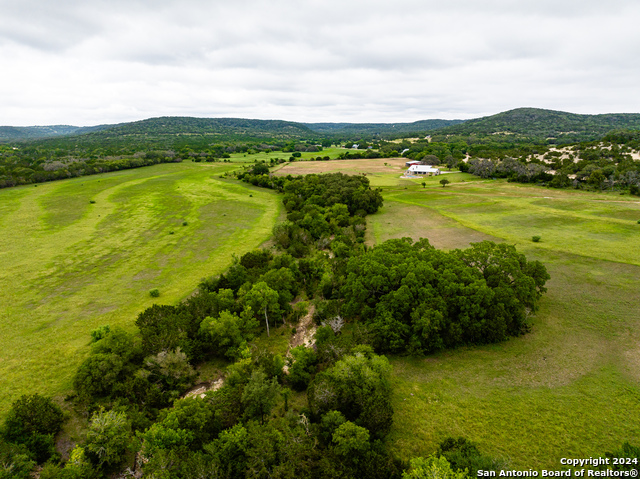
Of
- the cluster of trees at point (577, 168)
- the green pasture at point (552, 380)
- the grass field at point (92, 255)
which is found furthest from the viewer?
the cluster of trees at point (577, 168)

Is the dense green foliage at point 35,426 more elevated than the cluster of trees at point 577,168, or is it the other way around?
the cluster of trees at point 577,168

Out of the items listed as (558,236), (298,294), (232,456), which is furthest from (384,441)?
(558,236)

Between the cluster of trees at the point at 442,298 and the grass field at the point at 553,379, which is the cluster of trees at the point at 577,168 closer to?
the grass field at the point at 553,379

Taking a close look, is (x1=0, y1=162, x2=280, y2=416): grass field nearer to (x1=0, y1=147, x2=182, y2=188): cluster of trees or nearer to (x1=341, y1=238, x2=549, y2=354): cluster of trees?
(x1=0, y1=147, x2=182, y2=188): cluster of trees

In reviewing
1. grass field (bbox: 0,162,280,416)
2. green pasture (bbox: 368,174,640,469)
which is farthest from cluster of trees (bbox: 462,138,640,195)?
grass field (bbox: 0,162,280,416)

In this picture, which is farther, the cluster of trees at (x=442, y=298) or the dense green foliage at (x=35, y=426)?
the cluster of trees at (x=442, y=298)

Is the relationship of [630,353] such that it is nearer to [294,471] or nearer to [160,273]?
[294,471]

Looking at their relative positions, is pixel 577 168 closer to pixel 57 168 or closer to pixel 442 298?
pixel 442 298

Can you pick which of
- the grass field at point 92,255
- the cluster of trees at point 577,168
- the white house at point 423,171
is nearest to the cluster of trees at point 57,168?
the grass field at point 92,255

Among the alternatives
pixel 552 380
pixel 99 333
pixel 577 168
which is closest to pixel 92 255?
pixel 99 333
